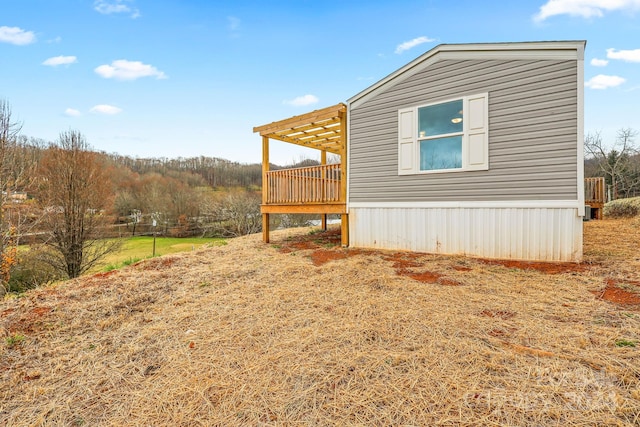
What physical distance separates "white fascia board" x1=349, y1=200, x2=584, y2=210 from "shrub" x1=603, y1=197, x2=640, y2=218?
11136 millimetres

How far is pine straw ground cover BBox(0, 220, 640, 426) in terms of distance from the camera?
1.63 meters

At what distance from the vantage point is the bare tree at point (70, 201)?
11.0m

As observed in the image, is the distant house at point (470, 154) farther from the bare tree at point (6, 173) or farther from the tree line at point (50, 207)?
the tree line at point (50, 207)

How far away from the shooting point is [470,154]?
18.1ft

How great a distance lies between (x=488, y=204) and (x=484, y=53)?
2.85m

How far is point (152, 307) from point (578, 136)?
6859mm

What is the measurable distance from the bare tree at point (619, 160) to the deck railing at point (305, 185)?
2525cm

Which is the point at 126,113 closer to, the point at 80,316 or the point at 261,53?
the point at 261,53

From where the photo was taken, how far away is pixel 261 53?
51.8 ft

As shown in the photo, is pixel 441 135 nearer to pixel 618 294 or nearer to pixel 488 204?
pixel 488 204

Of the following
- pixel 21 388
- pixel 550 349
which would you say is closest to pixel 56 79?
pixel 21 388

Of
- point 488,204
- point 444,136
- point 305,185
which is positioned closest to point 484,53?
point 444,136

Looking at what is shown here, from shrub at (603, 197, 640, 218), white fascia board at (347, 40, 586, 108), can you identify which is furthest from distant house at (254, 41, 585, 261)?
shrub at (603, 197, 640, 218)

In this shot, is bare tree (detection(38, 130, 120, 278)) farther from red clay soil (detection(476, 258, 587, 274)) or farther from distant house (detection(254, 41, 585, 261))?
red clay soil (detection(476, 258, 587, 274))
